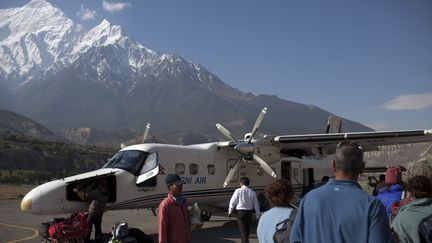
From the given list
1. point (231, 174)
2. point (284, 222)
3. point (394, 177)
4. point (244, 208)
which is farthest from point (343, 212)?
point (231, 174)

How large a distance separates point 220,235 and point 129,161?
366 cm

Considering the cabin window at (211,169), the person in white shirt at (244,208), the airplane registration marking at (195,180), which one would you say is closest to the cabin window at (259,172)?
the cabin window at (211,169)

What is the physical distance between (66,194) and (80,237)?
266 centimetres

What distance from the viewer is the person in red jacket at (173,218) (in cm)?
577

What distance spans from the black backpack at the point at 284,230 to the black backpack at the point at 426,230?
1084 mm

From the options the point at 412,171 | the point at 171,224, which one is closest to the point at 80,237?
the point at 171,224

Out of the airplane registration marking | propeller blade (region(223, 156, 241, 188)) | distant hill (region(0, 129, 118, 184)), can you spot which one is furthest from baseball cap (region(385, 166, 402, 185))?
distant hill (region(0, 129, 118, 184))

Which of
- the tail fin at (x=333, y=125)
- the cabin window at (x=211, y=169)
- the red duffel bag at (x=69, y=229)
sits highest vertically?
the tail fin at (x=333, y=125)

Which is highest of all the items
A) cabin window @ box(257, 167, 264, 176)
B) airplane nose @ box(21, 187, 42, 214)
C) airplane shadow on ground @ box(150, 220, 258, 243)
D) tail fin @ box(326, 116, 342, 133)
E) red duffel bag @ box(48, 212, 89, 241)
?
tail fin @ box(326, 116, 342, 133)

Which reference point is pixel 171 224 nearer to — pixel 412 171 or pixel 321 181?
pixel 412 171

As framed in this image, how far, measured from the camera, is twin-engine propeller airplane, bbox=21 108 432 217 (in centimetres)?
1221

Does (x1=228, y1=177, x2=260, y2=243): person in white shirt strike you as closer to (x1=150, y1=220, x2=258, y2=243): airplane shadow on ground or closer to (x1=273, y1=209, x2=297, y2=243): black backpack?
(x1=150, y1=220, x2=258, y2=243): airplane shadow on ground

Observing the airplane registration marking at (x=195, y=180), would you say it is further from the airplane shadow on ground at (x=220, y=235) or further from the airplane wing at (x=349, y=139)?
the airplane wing at (x=349, y=139)

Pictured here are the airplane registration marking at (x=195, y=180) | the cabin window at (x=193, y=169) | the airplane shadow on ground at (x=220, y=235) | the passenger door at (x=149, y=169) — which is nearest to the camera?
the airplane shadow on ground at (x=220, y=235)
